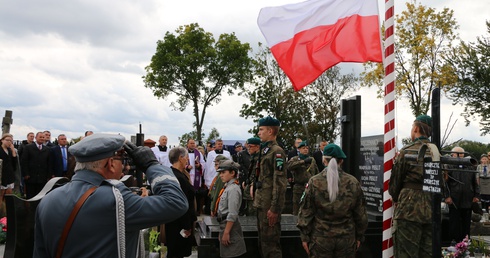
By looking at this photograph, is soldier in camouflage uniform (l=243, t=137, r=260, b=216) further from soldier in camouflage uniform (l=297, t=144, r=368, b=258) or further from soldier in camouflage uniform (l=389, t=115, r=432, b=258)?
soldier in camouflage uniform (l=389, t=115, r=432, b=258)

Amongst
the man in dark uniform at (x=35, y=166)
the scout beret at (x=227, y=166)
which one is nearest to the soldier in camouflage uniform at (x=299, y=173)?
the scout beret at (x=227, y=166)

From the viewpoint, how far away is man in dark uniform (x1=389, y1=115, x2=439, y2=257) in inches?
230

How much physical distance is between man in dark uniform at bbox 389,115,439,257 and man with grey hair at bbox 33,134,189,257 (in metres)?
3.82

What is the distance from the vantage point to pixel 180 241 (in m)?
6.65

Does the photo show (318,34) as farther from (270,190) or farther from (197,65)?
(197,65)

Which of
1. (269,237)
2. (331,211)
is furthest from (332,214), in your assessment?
(269,237)

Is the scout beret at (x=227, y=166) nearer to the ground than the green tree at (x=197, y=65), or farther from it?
nearer to the ground

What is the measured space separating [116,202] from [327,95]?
41.2 meters

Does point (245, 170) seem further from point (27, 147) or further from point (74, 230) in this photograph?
point (74, 230)

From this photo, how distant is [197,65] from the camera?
132ft

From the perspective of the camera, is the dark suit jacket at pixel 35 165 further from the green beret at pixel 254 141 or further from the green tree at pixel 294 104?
the green tree at pixel 294 104

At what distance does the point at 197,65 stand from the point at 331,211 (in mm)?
35785

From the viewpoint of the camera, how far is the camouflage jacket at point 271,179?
21.9 ft

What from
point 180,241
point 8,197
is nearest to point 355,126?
point 180,241
